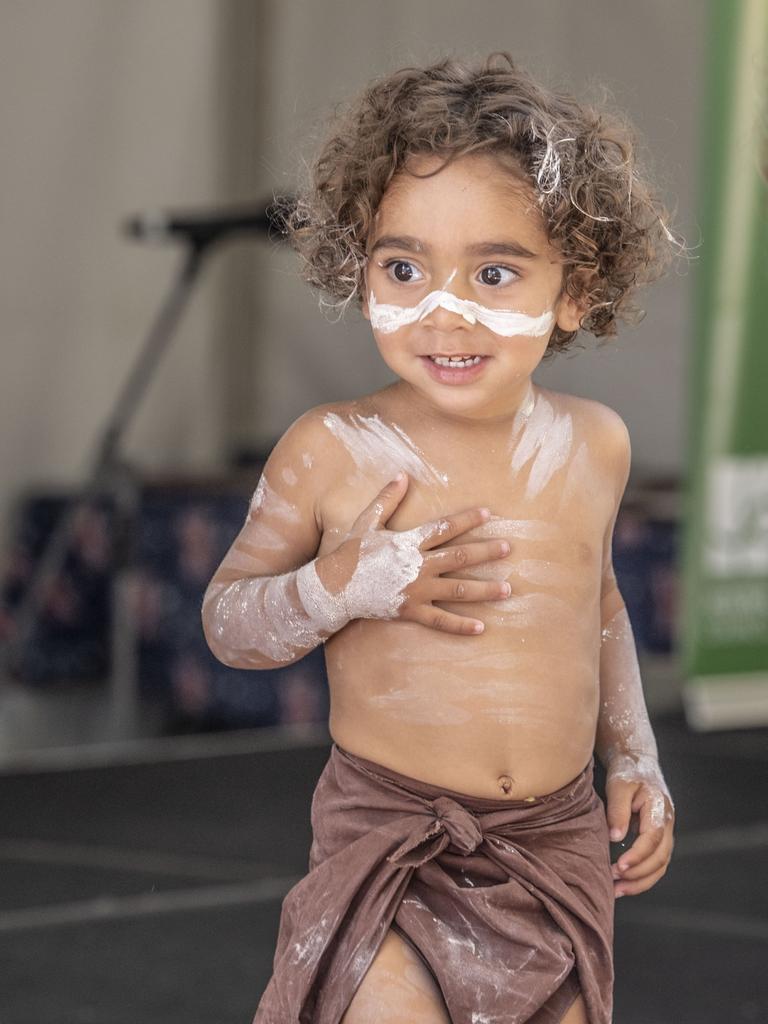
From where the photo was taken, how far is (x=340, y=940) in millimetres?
1313

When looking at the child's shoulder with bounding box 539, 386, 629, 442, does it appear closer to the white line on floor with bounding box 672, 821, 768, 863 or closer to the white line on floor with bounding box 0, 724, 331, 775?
the white line on floor with bounding box 672, 821, 768, 863

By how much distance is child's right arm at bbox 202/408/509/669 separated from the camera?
4.24 ft

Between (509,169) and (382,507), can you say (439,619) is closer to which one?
(382,507)

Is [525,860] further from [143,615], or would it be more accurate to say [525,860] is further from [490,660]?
[143,615]

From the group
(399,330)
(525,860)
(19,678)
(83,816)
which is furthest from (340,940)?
(19,678)

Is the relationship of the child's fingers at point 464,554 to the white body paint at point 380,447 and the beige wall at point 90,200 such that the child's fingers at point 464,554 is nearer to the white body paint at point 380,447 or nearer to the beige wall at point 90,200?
the white body paint at point 380,447

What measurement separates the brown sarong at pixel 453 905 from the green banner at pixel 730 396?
1909 mm

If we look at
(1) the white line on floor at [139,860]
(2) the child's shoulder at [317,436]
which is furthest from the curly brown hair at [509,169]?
(1) the white line on floor at [139,860]

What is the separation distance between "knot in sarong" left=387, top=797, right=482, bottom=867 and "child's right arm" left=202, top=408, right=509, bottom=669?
0.16 meters

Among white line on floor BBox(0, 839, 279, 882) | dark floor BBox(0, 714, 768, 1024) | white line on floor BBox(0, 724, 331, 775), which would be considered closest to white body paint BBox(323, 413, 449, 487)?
dark floor BBox(0, 714, 768, 1024)

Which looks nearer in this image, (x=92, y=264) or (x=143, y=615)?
(x=143, y=615)

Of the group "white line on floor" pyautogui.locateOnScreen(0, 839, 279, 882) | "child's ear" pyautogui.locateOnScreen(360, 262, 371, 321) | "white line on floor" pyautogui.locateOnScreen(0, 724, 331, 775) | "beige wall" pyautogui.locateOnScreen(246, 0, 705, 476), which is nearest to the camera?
"child's ear" pyautogui.locateOnScreen(360, 262, 371, 321)

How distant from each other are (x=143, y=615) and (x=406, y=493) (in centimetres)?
309

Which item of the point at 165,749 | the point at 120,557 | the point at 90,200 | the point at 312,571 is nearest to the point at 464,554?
the point at 312,571
